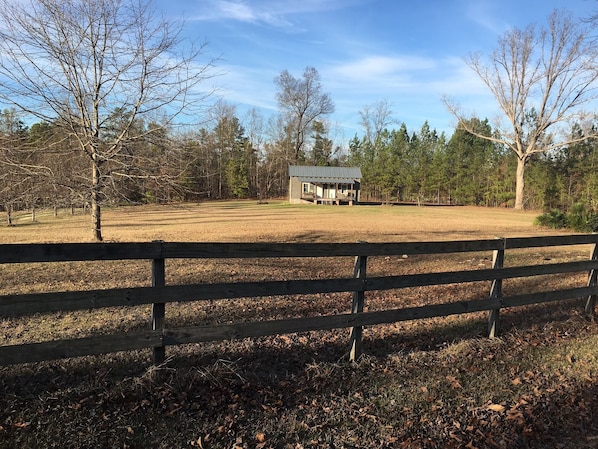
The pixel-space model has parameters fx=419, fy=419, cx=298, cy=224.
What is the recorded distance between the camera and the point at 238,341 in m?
4.91

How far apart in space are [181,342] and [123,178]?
10.5 m

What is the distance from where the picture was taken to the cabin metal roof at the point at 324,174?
204 feet

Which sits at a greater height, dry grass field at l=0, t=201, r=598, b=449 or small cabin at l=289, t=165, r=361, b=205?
small cabin at l=289, t=165, r=361, b=205

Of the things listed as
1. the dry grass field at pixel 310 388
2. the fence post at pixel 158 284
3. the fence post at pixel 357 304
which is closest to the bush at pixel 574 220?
the dry grass field at pixel 310 388

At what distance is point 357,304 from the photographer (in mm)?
4492

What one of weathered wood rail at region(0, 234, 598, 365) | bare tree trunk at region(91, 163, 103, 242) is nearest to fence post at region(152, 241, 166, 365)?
weathered wood rail at region(0, 234, 598, 365)

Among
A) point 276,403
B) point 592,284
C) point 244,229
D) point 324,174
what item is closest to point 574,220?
point 244,229

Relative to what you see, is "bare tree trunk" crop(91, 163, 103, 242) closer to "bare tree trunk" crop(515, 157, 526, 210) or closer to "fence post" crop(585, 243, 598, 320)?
"fence post" crop(585, 243, 598, 320)

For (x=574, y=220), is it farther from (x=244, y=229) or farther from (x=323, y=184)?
(x=323, y=184)

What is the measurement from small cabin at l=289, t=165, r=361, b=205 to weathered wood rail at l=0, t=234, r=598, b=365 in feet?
186

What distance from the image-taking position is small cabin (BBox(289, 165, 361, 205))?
6231cm

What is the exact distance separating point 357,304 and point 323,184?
59.4 m

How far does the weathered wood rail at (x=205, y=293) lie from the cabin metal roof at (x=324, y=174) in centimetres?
5711

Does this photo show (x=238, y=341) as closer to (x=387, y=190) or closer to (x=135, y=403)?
(x=135, y=403)
